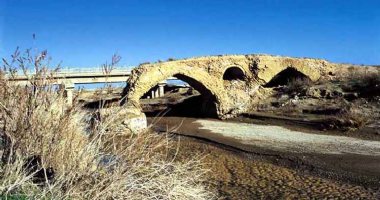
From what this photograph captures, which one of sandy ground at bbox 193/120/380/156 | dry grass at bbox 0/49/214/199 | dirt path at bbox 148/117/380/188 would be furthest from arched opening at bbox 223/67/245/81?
dry grass at bbox 0/49/214/199

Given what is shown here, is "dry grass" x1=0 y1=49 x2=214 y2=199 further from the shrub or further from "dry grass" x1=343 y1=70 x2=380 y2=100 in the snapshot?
the shrub

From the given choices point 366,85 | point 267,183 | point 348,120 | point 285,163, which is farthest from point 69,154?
point 366,85

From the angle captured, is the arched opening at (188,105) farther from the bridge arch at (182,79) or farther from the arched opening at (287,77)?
the arched opening at (287,77)

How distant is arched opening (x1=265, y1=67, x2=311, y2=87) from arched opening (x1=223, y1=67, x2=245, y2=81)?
13.6 ft

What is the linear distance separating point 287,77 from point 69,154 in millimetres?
36046

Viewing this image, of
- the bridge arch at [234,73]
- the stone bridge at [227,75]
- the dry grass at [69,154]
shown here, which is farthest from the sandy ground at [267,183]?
the bridge arch at [234,73]

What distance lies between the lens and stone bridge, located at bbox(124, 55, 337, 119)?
32500 millimetres

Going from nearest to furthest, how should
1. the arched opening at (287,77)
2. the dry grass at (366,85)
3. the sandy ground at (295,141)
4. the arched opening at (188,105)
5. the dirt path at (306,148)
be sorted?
the dirt path at (306,148)
the sandy ground at (295,141)
the dry grass at (366,85)
the arched opening at (188,105)
the arched opening at (287,77)

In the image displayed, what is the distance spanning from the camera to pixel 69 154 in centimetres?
782

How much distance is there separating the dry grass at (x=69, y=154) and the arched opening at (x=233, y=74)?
2978 cm

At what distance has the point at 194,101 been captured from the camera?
42000 millimetres

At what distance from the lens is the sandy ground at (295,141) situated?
66.7ft

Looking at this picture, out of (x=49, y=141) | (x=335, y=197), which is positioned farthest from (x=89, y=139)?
(x=335, y=197)

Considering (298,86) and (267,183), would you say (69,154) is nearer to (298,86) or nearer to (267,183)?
(267,183)
